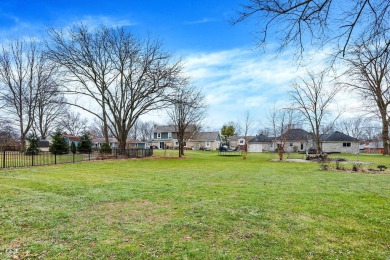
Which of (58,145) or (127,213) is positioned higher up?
(58,145)

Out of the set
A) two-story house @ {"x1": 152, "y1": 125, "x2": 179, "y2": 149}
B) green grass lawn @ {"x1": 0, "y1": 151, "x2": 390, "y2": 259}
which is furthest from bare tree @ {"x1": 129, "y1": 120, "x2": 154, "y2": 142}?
green grass lawn @ {"x1": 0, "y1": 151, "x2": 390, "y2": 259}

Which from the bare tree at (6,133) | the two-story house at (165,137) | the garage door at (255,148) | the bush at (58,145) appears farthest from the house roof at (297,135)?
the bare tree at (6,133)

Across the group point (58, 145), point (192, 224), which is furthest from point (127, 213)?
point (58, 145)

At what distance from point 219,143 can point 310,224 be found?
56.6 m

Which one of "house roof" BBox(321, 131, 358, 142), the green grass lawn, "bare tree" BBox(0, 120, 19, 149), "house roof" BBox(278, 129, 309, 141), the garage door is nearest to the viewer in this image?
the green grass lawn

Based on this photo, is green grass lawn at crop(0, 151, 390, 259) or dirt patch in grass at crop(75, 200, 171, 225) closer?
green grass lawn at crop(0, 151, 390, 259)

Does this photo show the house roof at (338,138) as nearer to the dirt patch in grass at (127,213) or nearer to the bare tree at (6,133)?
the dirt patch in grass at (127,213)

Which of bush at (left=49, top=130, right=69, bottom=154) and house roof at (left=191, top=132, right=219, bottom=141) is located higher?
house roof at (left=191, top=132, right=219, bottom=141)

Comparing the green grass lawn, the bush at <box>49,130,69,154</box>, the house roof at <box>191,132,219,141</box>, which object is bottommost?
the green grass lawn

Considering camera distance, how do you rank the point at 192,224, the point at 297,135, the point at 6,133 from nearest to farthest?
the point at 192,224
the point at 6,133
the point at 297,135

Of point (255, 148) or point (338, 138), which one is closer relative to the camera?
Result: point (338, 138)

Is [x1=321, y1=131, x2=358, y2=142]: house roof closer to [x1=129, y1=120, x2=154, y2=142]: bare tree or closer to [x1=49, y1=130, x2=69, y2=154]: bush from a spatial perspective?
[x1=49, y1=130, x2=69, y2=154]: bush

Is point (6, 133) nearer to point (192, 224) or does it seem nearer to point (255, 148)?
point (255, 148)

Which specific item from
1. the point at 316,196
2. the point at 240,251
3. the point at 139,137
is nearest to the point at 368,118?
the point at 316,196
